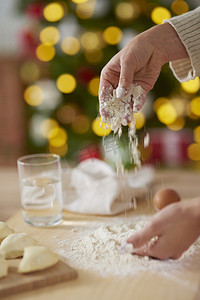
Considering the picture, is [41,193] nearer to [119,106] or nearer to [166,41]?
[119,106]

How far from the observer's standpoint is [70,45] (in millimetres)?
3264

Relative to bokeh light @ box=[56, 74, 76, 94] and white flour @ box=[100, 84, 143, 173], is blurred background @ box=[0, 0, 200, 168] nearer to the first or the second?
bokeh light @ box=[56, 74, 76, 94]

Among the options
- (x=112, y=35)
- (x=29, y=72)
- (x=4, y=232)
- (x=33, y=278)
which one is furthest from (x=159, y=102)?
(x=33, y=278)

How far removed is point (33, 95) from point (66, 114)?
33 cm

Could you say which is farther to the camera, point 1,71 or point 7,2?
point 7,2

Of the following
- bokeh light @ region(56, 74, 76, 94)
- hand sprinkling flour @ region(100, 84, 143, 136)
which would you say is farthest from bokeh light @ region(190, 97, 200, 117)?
hand sprinkling flour @ region(100, 84, 143, 136)

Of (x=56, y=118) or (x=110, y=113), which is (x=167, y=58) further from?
(x=56, y=118)

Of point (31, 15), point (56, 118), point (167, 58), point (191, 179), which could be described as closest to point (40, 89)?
point (56, 118)

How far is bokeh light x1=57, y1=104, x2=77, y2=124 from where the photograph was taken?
3.49 meters

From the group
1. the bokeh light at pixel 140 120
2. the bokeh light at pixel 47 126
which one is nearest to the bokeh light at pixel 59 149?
the bokeh light at pixel 47 126

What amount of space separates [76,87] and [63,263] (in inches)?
91.2

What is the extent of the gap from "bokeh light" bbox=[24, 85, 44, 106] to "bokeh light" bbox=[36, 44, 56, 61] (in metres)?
0.27

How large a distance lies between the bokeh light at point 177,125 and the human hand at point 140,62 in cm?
182

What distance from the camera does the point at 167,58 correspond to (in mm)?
1490
